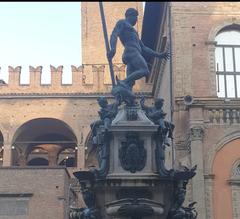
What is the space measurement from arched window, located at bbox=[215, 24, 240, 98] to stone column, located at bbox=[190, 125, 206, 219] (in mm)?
2310

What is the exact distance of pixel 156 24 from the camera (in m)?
30.2

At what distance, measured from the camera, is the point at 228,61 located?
80.5ft

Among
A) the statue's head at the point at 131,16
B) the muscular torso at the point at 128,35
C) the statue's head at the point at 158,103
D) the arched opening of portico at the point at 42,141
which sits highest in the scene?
the arched opening of portico at the point at 42,141

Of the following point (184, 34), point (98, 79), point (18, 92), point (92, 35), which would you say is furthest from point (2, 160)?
point (184, 34)

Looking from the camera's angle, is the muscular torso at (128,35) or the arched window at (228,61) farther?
the arched window at (228,61)

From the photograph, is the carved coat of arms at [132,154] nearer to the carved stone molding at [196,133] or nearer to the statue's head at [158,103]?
the statue's head at [158,103]

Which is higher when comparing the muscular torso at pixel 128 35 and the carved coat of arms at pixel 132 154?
the muscular torso at pixel 128 35

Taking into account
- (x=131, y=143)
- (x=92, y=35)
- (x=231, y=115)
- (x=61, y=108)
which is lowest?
(x=131, y=143)

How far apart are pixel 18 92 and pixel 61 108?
2681mm

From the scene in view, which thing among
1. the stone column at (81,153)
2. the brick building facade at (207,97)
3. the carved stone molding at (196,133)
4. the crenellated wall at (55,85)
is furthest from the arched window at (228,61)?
the stone column at (81,153)

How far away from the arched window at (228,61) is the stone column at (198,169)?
2.31 m

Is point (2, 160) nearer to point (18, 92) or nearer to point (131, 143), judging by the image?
point (18, 92)

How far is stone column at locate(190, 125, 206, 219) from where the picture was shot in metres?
21.3

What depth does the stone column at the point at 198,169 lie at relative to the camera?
69.9ft
